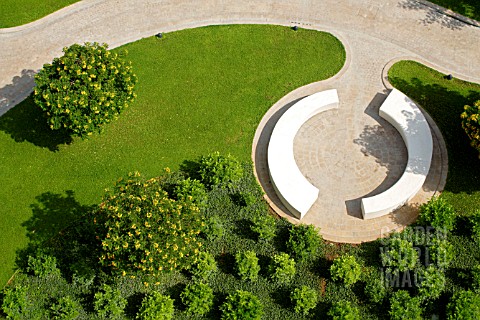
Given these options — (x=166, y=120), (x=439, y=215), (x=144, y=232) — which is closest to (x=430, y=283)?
(x=439, y=215)

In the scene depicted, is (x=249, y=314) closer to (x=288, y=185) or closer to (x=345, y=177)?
(x=288, y=185)

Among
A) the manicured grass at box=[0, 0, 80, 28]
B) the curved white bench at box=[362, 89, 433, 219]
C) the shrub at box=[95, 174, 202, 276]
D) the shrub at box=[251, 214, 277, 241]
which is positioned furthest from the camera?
the manicured grass at box=[0, 0, 80, 28]

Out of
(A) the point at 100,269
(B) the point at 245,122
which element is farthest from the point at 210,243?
(B) the point at 245,122

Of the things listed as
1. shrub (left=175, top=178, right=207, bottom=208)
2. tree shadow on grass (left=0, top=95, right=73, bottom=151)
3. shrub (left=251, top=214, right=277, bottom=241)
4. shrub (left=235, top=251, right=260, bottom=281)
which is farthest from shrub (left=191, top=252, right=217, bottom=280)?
tree shadow on grass (left=0, top=95, right=73, bottom=151)

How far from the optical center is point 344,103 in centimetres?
3653

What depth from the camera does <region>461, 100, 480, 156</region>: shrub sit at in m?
31.0

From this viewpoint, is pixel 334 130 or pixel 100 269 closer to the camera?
pixel 100 269

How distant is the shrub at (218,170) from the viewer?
32.7 m

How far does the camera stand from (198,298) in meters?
29.4

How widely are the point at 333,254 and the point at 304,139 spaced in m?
8.27

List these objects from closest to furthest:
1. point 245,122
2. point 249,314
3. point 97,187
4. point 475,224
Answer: point 249,314
point 475,224
point 97,187
point 245,122

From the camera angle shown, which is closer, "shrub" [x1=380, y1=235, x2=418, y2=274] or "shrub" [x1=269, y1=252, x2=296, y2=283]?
"shrub" [x1=269, y1=252, x2=296, y2=283]

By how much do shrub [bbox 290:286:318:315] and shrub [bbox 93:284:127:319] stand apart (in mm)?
9780

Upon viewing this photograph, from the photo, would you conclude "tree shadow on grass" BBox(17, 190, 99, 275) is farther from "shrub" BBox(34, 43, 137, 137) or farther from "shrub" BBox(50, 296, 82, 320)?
"shrub" BBox(34, 43, 137, 137)
